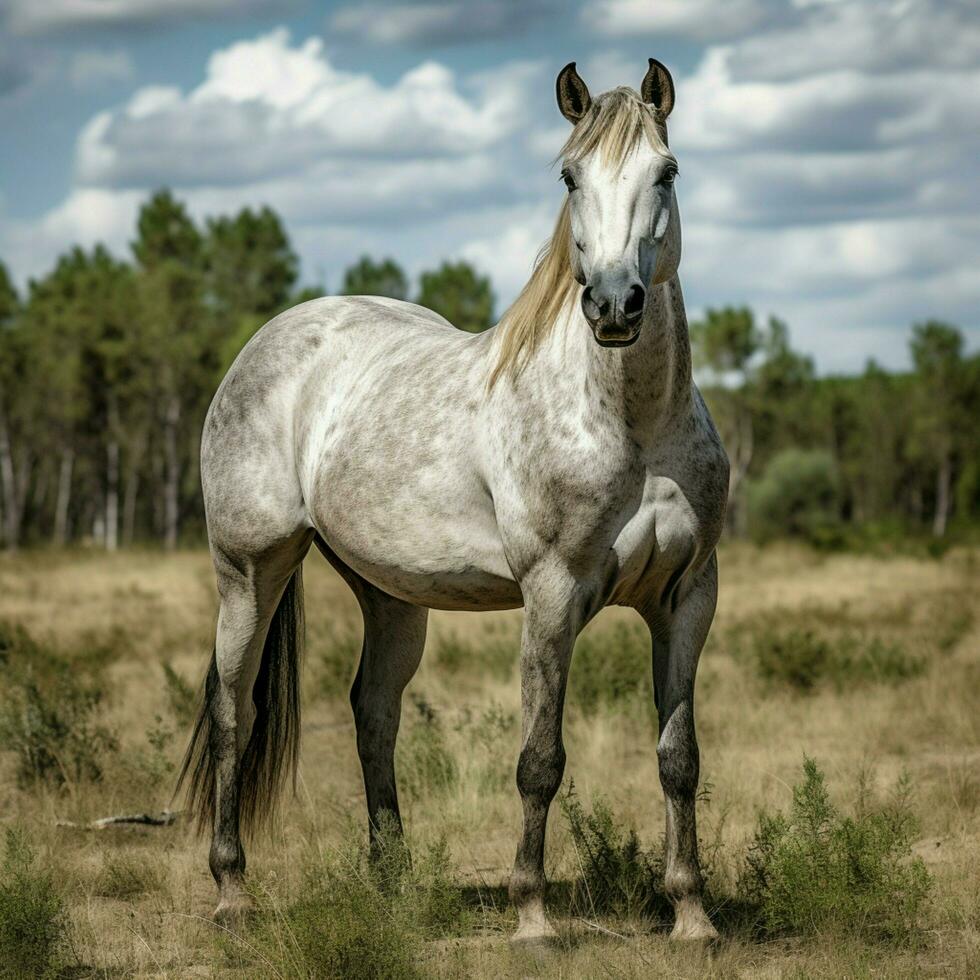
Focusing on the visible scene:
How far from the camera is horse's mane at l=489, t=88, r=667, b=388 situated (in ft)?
12.2

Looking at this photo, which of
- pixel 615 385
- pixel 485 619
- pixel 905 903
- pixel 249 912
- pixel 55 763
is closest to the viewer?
pixel 615 385

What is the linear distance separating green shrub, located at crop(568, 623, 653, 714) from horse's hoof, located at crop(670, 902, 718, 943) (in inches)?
152

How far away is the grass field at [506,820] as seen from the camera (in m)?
4.02

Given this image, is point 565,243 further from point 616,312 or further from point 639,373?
point 616,312

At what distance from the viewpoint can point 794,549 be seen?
96.4 feet

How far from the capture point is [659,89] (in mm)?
3928

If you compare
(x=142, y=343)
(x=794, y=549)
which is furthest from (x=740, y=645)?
(x=142, y=343)

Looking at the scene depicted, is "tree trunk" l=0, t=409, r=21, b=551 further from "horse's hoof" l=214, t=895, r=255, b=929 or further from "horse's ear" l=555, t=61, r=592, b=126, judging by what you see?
"horse's ear" l=555, t=61, r=592, b=126

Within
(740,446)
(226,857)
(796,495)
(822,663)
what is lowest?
(226,857)

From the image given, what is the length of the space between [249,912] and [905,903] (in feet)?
8.05

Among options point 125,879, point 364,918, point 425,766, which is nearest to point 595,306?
point 364,918

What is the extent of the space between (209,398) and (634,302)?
131 feet

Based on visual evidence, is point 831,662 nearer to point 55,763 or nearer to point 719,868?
point 719,868

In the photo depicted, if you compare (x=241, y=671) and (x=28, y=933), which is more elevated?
(x=241, y=671)
